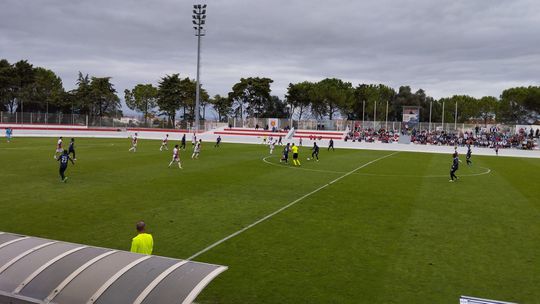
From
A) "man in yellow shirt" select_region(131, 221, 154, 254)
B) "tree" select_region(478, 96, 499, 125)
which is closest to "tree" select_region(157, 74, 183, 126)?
"tree" select_region(478, 96, 499, 125)

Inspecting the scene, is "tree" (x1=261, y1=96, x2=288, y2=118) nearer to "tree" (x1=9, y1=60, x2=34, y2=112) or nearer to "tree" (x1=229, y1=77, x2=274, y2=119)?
"tree" (x1=229, y1=77, x2=274, y2=119)

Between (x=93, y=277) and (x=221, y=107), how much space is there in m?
94.8

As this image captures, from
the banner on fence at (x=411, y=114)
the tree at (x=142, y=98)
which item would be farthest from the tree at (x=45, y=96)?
the banner on fence at (x=411, y=114)

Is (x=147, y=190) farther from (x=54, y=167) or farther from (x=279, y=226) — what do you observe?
(x=54, y=167)

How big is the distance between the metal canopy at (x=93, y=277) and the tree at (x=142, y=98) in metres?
95.1

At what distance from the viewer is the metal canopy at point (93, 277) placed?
550 centimetres

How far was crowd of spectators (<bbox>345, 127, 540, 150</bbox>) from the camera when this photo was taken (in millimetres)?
58375

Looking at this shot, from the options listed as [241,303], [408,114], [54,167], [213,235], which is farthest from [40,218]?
[408,114]

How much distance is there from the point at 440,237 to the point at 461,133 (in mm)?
58092

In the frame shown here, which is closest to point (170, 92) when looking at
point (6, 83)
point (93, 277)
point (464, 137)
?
point (6, 83)

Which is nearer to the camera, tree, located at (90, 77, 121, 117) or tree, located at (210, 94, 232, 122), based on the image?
tree, located at (90, 77, 121, 117)

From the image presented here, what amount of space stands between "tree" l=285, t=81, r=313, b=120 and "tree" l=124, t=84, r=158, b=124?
29618 mm

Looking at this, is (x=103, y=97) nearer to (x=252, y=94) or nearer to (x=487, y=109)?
(x=252, y=94)

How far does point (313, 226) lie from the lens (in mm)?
14023
